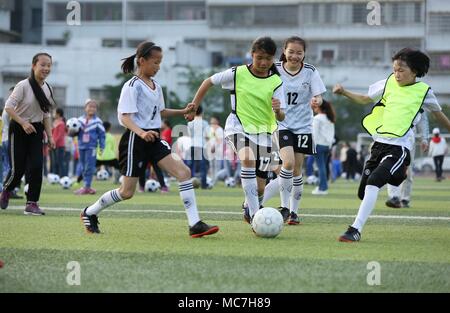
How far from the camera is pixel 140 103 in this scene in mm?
9273

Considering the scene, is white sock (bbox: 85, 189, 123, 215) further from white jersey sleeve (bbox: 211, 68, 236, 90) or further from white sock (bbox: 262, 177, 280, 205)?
white sock (bbox: 262, 177, 280, 205)

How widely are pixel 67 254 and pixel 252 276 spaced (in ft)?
6.67

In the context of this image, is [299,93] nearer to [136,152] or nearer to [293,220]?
[293,220]

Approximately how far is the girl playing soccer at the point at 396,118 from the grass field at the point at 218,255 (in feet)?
2.23

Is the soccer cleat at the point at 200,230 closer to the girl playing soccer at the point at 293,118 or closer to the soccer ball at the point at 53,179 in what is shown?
the girl playing soccer at the point at 293,118

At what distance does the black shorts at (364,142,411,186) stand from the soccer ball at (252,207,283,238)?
43.1 inches

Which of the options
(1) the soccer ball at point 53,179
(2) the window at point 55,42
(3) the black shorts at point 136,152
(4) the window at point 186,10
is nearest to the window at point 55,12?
(2) the window at point 55,42

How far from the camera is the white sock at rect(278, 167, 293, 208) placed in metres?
11.0

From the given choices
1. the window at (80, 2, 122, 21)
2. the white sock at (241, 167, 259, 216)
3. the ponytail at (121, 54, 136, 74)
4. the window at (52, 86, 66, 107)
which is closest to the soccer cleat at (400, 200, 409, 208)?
the white sock at (241, 167, 259, 216)
